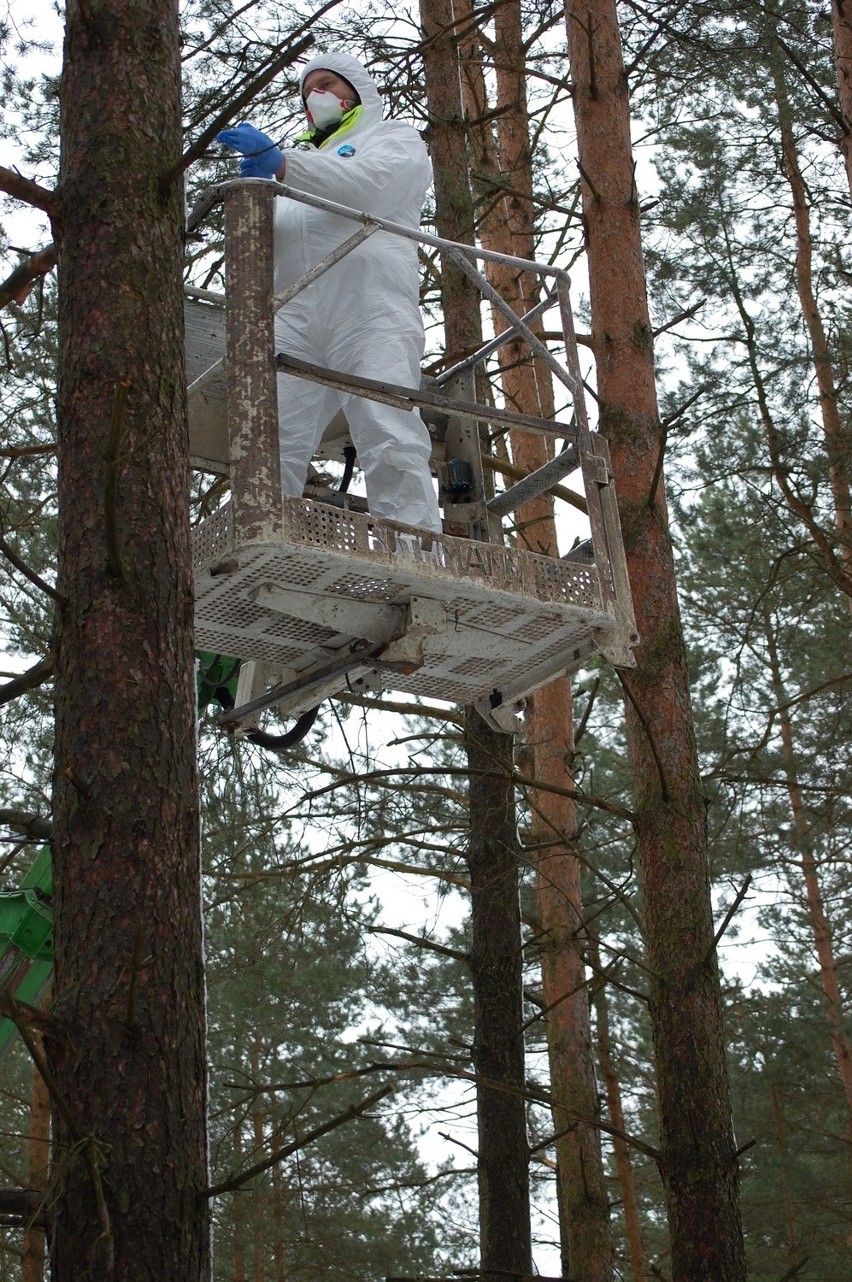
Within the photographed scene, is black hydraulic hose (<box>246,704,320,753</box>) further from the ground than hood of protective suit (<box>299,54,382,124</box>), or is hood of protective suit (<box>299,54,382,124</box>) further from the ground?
hood of protective suit (<box>299,54,382,124</box>)

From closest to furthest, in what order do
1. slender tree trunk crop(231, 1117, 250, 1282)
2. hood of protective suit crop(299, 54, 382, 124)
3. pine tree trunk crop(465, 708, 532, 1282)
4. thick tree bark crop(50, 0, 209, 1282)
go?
thick tree bark crop(50, 0, 209, 1282), hood of protective suit crop(299, 54, 382, 124), pine tree trunk crop(465, 708, 532, 1282), slender tree trunk crop(231, 1117, 250, 1282)

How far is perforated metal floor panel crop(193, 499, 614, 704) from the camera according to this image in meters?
5.37

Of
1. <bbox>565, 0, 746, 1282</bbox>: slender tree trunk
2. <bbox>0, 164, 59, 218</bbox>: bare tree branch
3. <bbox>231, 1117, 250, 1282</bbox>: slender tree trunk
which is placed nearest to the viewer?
<bbox>0, 164, 59, 218</bbox>: bare tree branch

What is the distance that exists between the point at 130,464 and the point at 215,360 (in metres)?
2.83

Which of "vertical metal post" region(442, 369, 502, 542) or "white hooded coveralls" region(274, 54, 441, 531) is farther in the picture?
"vertical metal post" region(442, 369, 502, 542)

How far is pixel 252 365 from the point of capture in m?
5.41

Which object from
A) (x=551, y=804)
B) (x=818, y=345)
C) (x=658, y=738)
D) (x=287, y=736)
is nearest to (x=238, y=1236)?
(x=551, y=804)

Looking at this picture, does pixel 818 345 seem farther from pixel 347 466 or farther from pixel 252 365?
pixel 252 365

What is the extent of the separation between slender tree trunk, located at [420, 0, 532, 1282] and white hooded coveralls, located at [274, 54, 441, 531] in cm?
158

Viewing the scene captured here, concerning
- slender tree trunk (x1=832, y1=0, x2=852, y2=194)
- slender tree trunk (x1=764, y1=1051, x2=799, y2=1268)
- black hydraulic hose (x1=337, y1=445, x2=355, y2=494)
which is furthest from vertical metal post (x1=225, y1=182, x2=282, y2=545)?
slender tree trunk (x1=764, y1=1051, x2=799, y2=1268)

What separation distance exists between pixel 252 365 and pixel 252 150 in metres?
0.86

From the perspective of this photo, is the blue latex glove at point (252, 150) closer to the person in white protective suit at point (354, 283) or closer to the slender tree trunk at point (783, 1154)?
the person in white protective suit at point (354, 283)

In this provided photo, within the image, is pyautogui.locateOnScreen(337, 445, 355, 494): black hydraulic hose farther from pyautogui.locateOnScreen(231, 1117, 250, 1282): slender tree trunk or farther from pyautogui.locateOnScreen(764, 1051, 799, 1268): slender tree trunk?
pyautogui.locateOnScreen(231, 1117, 250, 1282): slender tree trunk

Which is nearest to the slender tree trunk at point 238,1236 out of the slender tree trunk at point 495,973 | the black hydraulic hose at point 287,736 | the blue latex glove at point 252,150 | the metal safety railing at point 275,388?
the slender tree trunk at point 495,973
